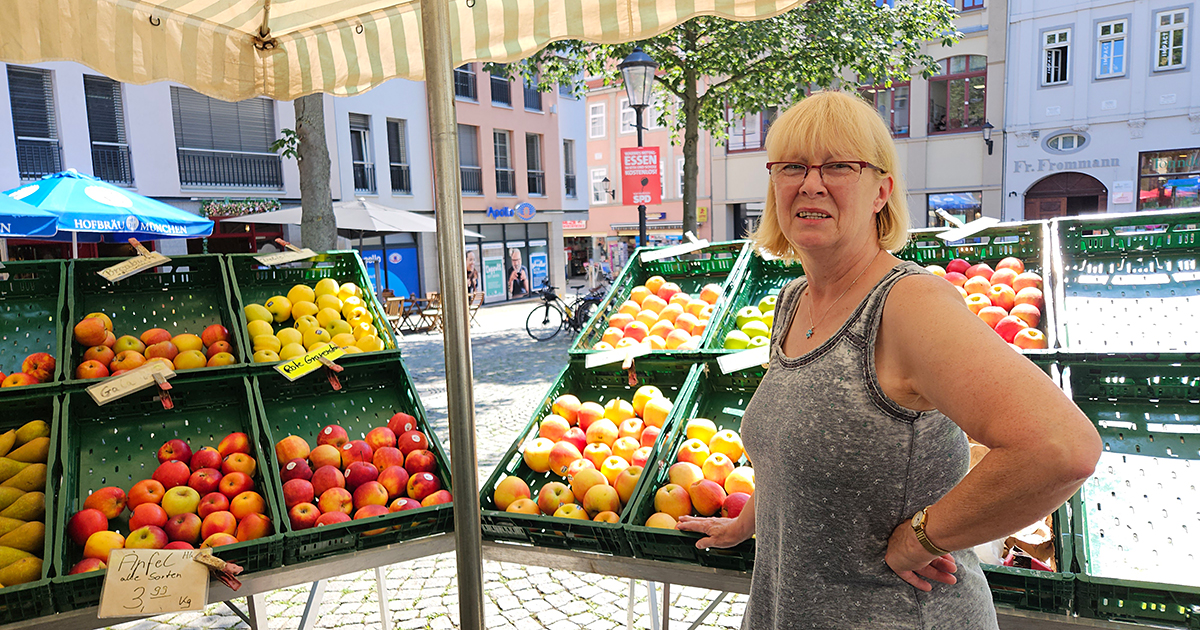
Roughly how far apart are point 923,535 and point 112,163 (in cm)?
1763

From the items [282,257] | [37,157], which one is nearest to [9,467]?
[282,257]

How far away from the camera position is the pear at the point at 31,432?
99.4 inches

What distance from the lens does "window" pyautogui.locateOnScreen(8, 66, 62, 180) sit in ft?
44.5

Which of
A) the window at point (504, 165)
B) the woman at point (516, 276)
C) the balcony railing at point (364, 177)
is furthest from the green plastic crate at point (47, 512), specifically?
the window at point (504, 165)

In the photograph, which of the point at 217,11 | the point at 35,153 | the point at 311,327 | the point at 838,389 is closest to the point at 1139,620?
the point at 838,389

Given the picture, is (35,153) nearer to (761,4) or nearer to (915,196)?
(761,4)

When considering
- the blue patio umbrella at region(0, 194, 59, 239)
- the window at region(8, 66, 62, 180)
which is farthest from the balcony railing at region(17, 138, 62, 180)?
the blue patio umbrella at region(0, 194, 59, 239)

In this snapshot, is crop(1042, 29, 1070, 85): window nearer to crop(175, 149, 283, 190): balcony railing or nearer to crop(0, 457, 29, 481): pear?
crop(175, 149, 283, 190): balcony railing

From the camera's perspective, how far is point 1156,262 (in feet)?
9.75

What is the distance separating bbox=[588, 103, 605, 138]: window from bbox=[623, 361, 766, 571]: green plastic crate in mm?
31828

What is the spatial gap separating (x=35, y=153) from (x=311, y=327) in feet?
47.6

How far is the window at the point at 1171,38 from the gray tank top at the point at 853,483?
23198mm

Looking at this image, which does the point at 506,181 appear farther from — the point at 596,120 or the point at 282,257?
the point at 282,257

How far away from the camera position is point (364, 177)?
19.9 meters
